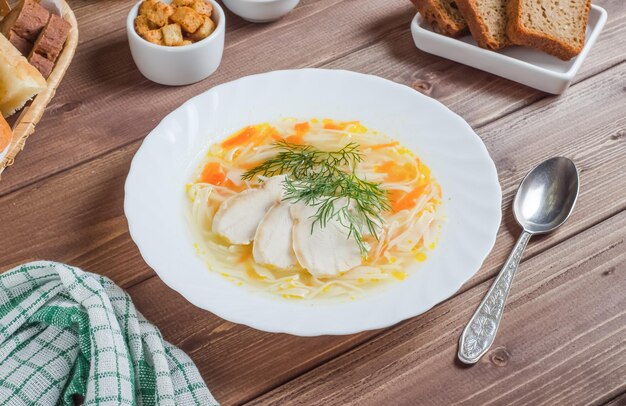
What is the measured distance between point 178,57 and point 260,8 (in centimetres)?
39

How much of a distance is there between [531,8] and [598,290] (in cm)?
99

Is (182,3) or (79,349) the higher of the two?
(182,3)

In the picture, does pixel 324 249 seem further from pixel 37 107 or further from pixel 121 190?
pixel 37 107

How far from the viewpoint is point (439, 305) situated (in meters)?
1.76

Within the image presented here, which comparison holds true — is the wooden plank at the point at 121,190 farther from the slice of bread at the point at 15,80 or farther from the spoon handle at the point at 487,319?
the slice of bread at the point at 15,80

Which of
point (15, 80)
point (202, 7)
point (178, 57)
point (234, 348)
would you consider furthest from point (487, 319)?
point (15, 80)

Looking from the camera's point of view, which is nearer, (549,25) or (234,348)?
(234,348)

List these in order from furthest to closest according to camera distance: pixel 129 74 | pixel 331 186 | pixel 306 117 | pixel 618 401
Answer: pixel 129 74 → pixel 306 117 → pixel 331 186 → pixel 618 401

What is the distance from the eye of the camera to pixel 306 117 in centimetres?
215

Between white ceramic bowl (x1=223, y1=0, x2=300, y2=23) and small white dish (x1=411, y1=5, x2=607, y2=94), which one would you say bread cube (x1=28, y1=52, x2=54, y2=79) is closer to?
white ceramic bowl (x1=223, y1=0, x2=300, y2=23)

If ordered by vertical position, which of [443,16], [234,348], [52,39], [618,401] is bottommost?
[234,348]

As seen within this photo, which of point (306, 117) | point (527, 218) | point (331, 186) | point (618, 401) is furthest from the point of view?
point (306, 117)

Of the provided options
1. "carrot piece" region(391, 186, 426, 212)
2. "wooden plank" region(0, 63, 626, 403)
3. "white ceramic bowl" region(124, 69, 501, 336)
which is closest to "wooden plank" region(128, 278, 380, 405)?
"wooden plank" region(0, 63, 626, 403)

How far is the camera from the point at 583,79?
236 cm
